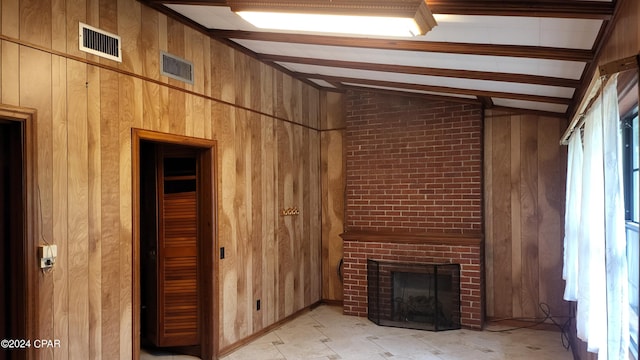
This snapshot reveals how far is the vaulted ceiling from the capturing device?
→ 2281 mm

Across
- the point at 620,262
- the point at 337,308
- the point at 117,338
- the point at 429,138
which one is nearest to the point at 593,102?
the point at 620,262

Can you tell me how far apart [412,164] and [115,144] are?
11.4 feet

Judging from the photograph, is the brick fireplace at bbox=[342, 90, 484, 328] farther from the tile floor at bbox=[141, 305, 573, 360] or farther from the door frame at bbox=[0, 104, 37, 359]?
the door frame at bbox=[0, 104, 37, 359]

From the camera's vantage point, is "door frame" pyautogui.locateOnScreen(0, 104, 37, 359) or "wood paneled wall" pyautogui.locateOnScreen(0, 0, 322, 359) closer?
"door frame" pyautogui.locateOnScreen(0, 104, 37, 359)

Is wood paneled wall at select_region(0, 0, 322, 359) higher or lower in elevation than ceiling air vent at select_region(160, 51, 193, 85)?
lower

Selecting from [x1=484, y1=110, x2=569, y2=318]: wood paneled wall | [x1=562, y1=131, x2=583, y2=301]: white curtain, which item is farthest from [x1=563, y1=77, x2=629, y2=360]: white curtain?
[x1=484, y1=110, x2=569, y2=318]: wood paneled wall

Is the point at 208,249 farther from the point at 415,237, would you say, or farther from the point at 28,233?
the point at 415,237

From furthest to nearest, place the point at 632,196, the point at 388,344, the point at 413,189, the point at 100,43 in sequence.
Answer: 1. the point at 413,189
2. the point at 388,344
3. the point at 100,43
4. the point at 632,196

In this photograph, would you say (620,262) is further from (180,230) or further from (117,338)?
(180,230)

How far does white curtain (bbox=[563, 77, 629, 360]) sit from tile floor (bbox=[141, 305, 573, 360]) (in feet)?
3.86

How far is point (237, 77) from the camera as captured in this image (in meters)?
4.39

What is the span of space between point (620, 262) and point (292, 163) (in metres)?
3.92

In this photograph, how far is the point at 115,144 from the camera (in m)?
3.07

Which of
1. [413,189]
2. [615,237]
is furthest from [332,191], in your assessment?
[615,237]
